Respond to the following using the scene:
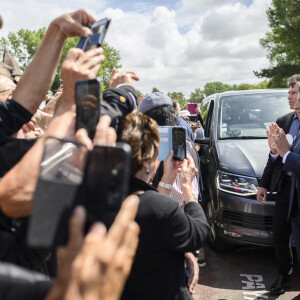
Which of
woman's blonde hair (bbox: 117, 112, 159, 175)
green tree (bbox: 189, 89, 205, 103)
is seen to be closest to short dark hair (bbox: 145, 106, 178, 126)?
woman's blonde hair (bbox: 117, 112, 159, 175)

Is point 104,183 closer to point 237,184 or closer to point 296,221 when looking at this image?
point 296,221

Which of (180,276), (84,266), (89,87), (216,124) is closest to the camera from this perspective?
(84,266)

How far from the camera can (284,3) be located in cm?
2828

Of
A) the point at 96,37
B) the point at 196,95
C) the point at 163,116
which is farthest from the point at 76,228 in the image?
the point at 196,95

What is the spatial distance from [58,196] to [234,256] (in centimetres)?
400

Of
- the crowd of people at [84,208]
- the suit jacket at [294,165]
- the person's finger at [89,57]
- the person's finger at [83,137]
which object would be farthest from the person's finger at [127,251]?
the suit jacket at [294,165]

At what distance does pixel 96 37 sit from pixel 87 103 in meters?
0.29

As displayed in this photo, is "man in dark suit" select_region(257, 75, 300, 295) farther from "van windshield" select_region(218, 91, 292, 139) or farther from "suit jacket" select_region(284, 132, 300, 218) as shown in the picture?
"van windshield" select_region(218, 91, 292, 139)

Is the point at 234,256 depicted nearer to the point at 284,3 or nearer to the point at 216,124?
the point at 216,124

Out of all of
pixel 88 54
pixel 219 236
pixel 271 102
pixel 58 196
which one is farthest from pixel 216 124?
pixel 58 196

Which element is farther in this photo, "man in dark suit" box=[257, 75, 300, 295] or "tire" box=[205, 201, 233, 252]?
"tire" box=[205, 201, 233, 252]

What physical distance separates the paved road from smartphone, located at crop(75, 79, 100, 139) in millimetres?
2813

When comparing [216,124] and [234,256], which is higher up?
[216,124]

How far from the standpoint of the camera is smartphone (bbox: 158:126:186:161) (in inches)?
74.9
